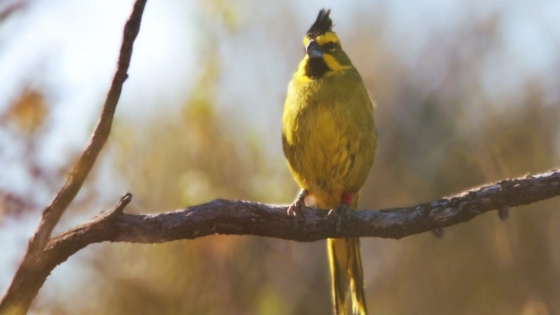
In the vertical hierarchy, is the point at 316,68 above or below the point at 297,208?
above

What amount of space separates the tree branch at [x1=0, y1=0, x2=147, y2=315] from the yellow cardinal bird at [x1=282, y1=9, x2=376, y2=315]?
86.9 inches

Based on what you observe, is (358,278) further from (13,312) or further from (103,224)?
(13,312)

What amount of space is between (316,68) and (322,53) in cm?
14

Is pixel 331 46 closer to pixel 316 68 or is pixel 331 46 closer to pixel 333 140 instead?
pixel 316 68

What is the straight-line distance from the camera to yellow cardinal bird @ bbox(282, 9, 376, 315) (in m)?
5.61

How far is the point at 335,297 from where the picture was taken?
5922mm

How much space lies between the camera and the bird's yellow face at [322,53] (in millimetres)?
6090

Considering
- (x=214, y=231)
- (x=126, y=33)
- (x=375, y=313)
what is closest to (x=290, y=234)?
(x=214, y=231)

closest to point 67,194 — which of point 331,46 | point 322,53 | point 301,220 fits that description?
point 301,220

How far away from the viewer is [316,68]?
241 inches

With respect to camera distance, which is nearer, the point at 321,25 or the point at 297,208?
the point at 297,208

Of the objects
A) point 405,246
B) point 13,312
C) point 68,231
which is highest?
point 405,246

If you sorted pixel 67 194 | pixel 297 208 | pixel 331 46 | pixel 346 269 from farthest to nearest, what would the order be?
1. pixel 331 46
2. pixel 346 269
3. pixel 297 208
4. pixel 67 194

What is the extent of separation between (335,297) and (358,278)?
24 cm
